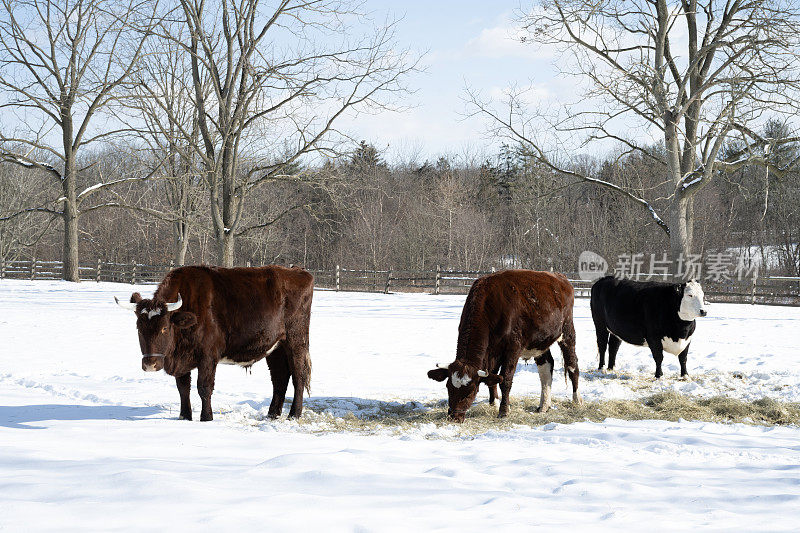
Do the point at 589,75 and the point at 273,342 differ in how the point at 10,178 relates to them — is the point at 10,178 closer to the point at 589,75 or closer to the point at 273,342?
the point at 589,75

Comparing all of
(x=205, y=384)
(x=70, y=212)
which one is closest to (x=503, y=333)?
(x=205, y=384)

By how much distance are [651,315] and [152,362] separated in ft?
24.6

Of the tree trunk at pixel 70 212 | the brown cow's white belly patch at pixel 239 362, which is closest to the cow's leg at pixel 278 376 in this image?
the brown cow's white belly patch at pixel 239 362

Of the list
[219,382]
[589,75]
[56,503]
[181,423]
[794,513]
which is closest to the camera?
[56,503]

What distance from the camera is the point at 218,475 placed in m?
4.09

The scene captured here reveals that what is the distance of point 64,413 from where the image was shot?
21.9ft

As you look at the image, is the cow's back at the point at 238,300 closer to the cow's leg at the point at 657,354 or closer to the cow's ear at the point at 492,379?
the cow's ear at the point at 492,379

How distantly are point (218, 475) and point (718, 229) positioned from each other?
4734 centimetres

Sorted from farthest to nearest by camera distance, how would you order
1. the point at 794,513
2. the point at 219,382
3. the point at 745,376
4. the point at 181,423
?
the point at 745,376, the point at 219,382, the point at 181,423, the point at 794,513

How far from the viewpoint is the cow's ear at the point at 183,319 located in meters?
6.38

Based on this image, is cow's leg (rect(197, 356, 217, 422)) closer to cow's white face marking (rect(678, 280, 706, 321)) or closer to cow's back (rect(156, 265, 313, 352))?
cow's back (rect(156, 265, 313, 352))

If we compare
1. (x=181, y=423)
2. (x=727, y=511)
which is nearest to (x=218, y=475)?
(x=181, y=423)
